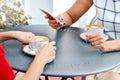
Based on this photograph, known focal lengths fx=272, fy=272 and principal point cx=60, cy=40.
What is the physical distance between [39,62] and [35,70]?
0.05 m

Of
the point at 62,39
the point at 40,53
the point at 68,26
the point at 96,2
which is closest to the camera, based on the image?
the point at 40,53

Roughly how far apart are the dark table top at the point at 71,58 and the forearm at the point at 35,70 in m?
0.04

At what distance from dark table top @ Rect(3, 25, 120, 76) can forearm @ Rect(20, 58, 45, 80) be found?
4 centimetres

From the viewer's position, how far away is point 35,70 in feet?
3.65

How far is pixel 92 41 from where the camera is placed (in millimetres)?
1430

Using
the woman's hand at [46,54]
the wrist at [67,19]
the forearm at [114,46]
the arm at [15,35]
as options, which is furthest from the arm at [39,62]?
the wrist at [67,19]

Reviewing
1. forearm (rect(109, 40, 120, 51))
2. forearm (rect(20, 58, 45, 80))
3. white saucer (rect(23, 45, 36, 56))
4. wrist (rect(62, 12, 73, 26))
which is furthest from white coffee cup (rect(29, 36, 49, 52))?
wrist (rect(62, 12, 73, 26))

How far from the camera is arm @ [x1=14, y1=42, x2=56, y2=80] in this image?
1101 mm

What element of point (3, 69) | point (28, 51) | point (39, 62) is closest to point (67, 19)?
point (28, 51)

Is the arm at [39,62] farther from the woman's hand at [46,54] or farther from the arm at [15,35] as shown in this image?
the arm at [15,35]

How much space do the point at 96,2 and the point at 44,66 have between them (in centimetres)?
69

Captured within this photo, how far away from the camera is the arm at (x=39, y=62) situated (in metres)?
1.10

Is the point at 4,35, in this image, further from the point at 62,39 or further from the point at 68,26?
the point at 68,26

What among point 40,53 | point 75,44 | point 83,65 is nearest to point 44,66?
point 40,53
